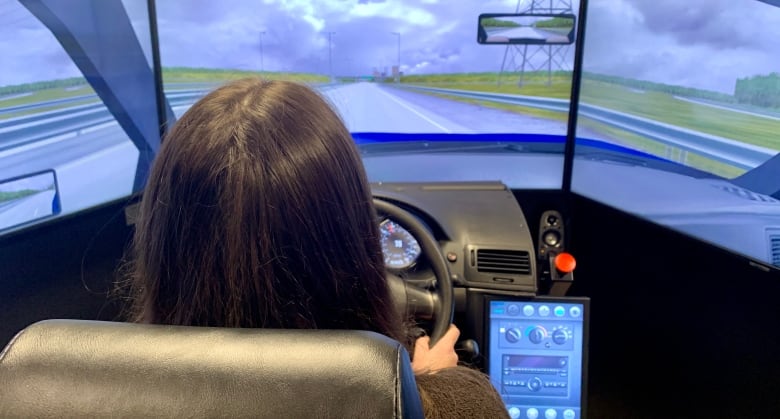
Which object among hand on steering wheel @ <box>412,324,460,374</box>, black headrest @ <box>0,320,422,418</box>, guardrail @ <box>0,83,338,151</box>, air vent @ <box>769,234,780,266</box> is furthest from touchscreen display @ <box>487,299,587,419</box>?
black headrest @ <box>0,320,422,418</box>

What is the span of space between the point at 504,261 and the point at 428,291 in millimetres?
337

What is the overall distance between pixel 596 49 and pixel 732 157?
92 centimetres

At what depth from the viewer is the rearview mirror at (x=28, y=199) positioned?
176 centimetres

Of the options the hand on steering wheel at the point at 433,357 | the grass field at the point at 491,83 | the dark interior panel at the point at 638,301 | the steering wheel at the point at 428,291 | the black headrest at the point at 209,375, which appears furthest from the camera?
the grass field at the point at 491,83

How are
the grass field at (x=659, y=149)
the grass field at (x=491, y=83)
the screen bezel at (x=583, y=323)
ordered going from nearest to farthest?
the screen bezel at (x=583, y=323), the grass field at (x=659, y=149), the grass field at (x=491, y=83)

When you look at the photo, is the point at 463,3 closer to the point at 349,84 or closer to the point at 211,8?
the point at 349,84

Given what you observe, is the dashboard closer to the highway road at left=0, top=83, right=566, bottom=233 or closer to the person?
the highway road at left=0, top=83, right=566, bottom=233

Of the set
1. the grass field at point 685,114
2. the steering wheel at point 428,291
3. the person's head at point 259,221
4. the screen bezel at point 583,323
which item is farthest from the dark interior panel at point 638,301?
the person's head at point 259,221

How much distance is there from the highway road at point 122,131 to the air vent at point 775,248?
1.28m

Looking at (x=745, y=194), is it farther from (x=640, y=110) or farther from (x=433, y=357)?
(x=433, y=357)

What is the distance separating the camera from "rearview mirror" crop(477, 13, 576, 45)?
2.60m

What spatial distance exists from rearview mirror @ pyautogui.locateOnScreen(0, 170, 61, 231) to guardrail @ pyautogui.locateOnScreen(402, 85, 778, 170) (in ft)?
5.31

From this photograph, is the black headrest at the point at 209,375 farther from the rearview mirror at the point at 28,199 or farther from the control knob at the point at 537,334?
the rearview mirror at the point at 28,199

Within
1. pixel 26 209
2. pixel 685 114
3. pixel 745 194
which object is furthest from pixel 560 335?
pixel 26 209
